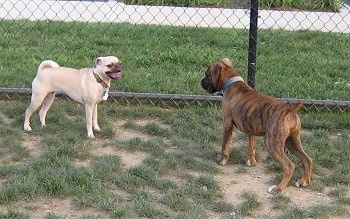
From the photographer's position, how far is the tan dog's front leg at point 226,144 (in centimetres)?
546

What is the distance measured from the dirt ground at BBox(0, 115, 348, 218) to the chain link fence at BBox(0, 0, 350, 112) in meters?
1.11

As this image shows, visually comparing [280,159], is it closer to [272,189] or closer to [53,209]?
[272,189]

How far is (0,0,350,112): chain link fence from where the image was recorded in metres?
6.96

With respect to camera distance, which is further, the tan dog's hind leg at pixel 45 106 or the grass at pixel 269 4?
the grass at pixel 269 4

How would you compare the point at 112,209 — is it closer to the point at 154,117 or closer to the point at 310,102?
the point at 154,117

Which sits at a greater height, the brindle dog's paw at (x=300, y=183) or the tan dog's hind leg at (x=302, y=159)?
the tan dog's hind leg at (x=302, y=159)

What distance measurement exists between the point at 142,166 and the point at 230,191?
677 millimetres

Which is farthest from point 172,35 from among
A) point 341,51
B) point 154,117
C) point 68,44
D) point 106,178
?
point 106,178

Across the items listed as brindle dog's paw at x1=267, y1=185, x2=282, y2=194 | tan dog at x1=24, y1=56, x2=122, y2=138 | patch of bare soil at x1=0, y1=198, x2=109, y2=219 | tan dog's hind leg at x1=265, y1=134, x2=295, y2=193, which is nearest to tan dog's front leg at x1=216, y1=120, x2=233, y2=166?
tan dog's hind leg at x1=265, y1=134, x2=295, y2=193

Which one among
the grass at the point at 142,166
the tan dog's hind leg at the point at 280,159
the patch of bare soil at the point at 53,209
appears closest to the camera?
the patch of bare soil at the point at 53,209

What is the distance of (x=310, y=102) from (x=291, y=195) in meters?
1.75

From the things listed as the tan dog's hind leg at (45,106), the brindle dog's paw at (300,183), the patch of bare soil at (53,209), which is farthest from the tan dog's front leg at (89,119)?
the brindle dog's paw at (300,183)

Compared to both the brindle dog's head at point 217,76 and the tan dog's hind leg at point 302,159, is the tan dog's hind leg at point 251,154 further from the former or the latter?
the brindle dog's head at point 217,76

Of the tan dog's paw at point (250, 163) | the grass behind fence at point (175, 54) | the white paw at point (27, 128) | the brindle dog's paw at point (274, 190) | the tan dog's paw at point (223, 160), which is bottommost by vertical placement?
the brindle dog's paw at point (274, 190)
